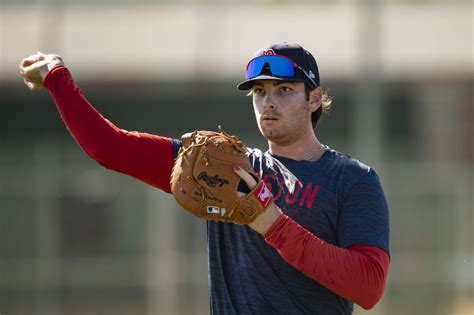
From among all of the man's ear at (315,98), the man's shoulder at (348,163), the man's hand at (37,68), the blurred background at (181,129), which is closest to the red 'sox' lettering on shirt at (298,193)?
the man's shoulder at (348,163)

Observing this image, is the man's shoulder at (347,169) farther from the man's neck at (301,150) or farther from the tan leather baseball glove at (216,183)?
the tan leather baseball glove at (216,183)

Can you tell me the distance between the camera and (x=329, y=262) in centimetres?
340

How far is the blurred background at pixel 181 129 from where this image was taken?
14859 millimetres

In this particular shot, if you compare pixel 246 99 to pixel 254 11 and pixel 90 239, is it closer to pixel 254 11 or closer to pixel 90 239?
pixel 254 11

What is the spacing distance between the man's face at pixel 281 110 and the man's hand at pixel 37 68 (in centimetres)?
77

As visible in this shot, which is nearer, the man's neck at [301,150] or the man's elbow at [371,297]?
the man's elbow at [371,297]

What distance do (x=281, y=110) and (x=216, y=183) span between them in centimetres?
51

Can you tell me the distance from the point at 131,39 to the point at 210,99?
1743 mm

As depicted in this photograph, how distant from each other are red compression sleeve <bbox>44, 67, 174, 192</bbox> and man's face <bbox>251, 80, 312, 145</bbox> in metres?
0.38

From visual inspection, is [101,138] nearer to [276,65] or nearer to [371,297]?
[276,65]

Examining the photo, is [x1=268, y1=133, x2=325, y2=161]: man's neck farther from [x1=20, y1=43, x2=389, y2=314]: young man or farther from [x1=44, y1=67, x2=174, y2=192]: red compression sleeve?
[x1=44, y1=67, x2=174, y2=192]: red compression sleeve

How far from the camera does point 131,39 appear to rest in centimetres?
1744

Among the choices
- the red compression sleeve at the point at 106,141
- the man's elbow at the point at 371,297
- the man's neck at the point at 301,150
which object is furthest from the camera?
the man's neck at the point at 301,150

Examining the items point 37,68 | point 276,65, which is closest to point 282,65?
point 276,65
